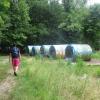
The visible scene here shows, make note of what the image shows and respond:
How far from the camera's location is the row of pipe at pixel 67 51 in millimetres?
30478

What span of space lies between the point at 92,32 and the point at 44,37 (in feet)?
21.9

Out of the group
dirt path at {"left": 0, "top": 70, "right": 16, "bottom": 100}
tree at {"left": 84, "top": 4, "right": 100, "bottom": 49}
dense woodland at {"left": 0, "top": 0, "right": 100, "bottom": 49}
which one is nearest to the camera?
dirt path at {"left": 0, "top": 70, "right": 16, "bottom": 100}

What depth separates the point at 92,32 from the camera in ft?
158

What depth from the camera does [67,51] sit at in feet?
107

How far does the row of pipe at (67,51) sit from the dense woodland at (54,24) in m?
6.07

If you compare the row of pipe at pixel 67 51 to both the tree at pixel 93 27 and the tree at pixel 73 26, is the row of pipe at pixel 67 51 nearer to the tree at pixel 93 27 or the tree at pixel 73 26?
the tree at pixel 73 26

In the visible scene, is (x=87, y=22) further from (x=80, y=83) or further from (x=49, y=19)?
(x=80, y=83)

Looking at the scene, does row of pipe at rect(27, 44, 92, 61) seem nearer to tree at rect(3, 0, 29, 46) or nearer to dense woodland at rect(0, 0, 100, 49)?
tree at rect(3, 0, 29, 46)

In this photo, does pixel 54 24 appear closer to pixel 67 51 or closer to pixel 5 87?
pixel 67 51

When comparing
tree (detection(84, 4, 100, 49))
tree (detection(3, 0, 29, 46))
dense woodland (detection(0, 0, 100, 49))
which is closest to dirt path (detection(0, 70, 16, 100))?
tree (detection(3, 0, 29, 46))

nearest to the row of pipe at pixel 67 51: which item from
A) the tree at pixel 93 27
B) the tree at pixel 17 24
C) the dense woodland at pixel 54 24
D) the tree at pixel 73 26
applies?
the tree at pixel 17 24

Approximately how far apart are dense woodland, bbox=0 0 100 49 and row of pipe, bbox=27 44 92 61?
607 centimetres

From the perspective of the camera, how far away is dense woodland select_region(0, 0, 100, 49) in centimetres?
4575

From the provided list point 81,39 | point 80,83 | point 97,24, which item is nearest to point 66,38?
point 81,39
